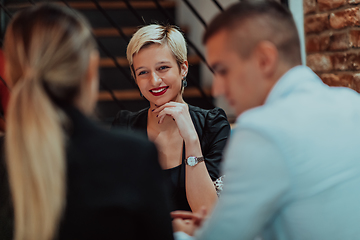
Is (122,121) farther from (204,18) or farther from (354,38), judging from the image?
(204,18)

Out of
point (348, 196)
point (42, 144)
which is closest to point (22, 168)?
point (42, 144)

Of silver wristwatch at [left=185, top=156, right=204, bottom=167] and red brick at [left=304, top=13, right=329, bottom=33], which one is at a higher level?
red brick at [left=304, top=13, right=329, bottom=33]

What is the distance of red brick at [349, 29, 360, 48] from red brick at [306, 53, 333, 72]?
14 centimetres

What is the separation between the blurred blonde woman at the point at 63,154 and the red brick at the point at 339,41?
137 centimetres

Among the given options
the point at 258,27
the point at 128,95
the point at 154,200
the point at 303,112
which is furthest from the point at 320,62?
the point at 128,95

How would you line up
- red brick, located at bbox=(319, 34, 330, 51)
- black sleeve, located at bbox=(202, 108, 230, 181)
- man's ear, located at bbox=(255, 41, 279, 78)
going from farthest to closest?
red brick, located at bbox=(319, 34, 330, 51) → black sleeve, located at bbox=(202, 108, 230, 181) → man's ear, located at bbox=(255, 41, 279, 78)

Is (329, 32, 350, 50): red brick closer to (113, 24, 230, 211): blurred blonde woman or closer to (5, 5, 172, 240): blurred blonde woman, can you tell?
(113, 24, 230, 211): blurred blonde woman

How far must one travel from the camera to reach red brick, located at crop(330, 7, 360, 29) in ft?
5.69

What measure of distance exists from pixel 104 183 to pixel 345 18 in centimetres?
151

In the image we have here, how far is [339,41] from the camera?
5.93 ft

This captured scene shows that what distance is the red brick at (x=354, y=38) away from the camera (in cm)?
173

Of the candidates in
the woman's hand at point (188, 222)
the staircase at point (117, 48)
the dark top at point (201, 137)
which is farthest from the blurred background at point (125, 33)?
the woman's hand at point (188, 222)

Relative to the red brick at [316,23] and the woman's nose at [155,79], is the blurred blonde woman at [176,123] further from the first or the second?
the red brick at [316,23]

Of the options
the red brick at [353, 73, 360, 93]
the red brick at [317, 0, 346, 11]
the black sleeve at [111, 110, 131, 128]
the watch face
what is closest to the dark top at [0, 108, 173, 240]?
the watch face
